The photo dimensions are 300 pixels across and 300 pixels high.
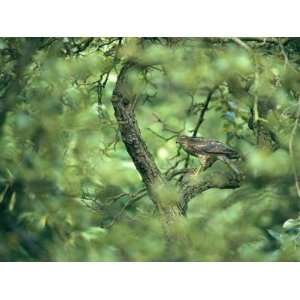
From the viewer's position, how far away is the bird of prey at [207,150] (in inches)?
112

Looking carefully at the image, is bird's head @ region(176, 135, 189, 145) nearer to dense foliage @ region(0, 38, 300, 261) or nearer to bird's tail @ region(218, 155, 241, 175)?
dense foliage @ region(0, 38, 300, 261)

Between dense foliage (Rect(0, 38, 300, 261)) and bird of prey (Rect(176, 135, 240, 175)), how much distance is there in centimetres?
2

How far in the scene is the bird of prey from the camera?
2.84 meters

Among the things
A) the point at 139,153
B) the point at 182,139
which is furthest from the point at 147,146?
the point at 182,139

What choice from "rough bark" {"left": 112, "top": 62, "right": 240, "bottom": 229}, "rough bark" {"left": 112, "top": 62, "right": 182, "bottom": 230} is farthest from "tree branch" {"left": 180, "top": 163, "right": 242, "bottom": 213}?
"rough bark" {"left": 112, "top": 62, "right": 182, "bottom": 230}

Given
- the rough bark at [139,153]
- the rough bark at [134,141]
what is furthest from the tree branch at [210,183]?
the rough bark at [134,141]

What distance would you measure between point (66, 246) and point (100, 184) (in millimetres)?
295

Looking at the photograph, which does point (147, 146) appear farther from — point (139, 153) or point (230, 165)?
point (230, 165)

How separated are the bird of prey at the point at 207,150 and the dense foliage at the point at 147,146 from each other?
0.02m

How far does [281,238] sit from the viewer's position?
111 inches
